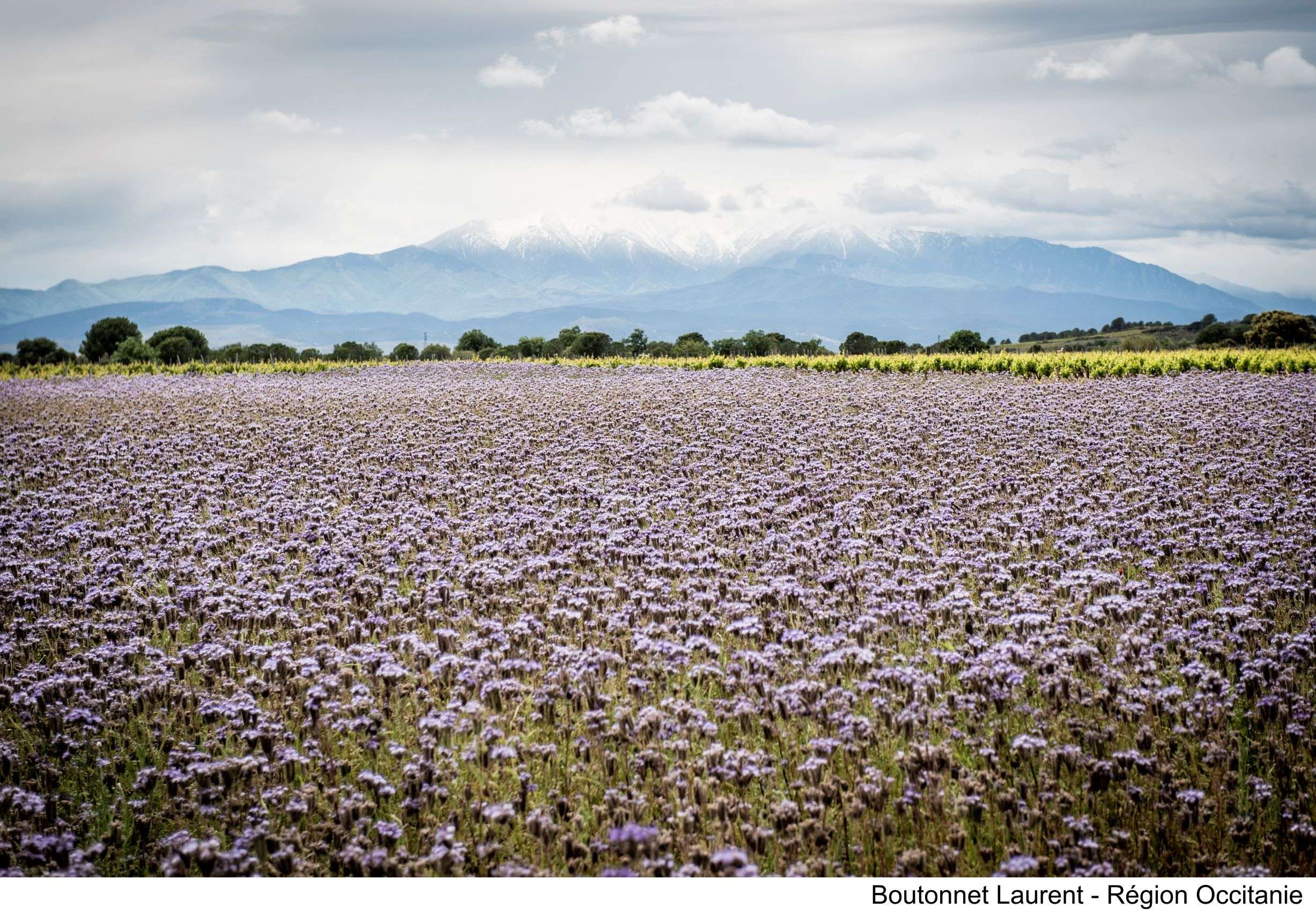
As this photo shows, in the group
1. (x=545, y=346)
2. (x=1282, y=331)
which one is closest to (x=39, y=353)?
(x=545, y=346)

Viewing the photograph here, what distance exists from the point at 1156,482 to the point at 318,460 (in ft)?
36.2

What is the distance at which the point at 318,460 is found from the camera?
42.9ft

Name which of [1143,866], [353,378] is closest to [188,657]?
[1143,866]

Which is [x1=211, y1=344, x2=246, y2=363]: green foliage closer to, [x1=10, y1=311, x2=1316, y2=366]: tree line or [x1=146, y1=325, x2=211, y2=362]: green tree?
[x1=10, y1=311, x2=1316, y2=366]: tree line

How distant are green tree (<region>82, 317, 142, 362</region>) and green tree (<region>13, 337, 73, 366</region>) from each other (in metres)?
1.34

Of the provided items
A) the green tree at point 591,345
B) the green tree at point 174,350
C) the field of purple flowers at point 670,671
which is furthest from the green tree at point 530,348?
the field of purple flowers at point 670,671

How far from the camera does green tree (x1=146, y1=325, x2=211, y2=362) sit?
4675 cm

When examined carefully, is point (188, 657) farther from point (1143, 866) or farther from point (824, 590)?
point (1143, 866)

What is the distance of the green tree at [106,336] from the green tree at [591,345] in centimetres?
2511

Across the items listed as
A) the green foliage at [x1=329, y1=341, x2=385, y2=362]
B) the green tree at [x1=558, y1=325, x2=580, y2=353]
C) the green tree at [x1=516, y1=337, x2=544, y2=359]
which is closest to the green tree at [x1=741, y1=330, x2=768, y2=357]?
the green tree at [x1=558, y1=325, x2=580, y2=353]

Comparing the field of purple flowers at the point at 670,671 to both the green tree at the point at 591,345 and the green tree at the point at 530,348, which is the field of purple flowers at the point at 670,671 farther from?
the green tree at the point at 530,348

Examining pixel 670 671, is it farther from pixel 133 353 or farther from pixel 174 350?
pixel 174 350

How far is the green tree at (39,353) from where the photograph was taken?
4800cm

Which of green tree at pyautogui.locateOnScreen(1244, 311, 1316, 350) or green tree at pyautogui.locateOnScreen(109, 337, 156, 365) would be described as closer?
green tree at pyautogui.locateOnScreen(1244, 311, 1316, 350)
